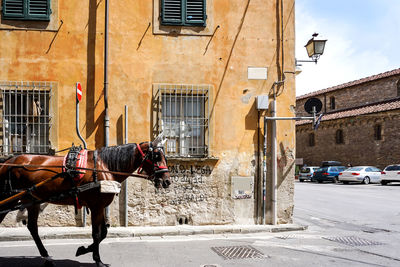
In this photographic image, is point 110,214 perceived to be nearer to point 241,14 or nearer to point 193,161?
point 193,161

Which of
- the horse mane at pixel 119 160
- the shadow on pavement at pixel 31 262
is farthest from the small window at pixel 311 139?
the shadow on pavement at pixel 31 262

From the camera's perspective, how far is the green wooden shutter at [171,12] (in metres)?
8.68

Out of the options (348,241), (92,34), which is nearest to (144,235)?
(348,241)

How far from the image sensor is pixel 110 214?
8352 millimetres

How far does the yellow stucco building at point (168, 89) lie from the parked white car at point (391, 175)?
853 inches

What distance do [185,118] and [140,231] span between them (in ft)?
9.62

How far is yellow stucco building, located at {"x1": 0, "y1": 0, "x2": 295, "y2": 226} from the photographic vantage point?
8359 mm

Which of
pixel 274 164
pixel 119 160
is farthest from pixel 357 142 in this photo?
pixel 119 160

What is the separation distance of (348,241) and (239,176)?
2.82 metres

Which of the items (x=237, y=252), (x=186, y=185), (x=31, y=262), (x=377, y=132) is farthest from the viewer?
(x=377, y=132)

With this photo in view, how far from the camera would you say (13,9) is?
27.4 feet

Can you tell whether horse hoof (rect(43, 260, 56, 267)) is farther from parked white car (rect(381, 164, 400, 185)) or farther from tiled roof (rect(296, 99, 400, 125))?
tiled roof (rect(296, 99, 400, 125))

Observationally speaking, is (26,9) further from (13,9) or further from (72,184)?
(72,184)

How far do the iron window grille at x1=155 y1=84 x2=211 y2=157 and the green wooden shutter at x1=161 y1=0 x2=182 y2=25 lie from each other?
1.61m
